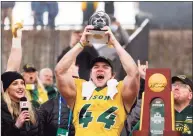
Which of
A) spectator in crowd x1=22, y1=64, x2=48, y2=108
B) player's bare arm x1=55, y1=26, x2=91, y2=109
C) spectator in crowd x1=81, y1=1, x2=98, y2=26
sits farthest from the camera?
spectator in crowd x1=81, y1=1, x2=98, y2=26

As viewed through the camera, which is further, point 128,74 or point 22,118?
point 22,118

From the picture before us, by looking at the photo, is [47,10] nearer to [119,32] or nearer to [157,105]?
[119,32]

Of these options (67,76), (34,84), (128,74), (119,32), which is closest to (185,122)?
(128,74)

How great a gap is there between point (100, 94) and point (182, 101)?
4.80ft

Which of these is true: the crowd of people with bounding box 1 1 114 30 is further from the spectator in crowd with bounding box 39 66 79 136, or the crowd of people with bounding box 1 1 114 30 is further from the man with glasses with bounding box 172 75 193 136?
the man with glasses with bounding box 172 75 193 136

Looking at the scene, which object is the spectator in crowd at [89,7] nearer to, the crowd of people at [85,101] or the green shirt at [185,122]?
the crowd of people at [85,101]

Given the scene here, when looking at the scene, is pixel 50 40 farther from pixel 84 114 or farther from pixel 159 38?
pixel 84 114

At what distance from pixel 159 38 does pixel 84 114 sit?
9494mm

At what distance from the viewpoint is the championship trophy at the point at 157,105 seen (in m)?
9.69

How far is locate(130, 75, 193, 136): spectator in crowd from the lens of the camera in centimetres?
1130

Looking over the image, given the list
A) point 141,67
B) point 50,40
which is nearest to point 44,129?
point 141,67

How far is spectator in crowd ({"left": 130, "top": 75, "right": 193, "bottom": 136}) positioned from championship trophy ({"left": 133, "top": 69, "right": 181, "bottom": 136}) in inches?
60.4

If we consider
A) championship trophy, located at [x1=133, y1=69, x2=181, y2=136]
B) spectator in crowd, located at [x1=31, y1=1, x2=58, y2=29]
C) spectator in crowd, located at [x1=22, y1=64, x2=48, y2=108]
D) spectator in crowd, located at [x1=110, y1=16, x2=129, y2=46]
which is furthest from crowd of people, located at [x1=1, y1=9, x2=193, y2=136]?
spectator in crowd, located at [x1=31, y1=1, x2=58, y2=29]

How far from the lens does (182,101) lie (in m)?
11.5
